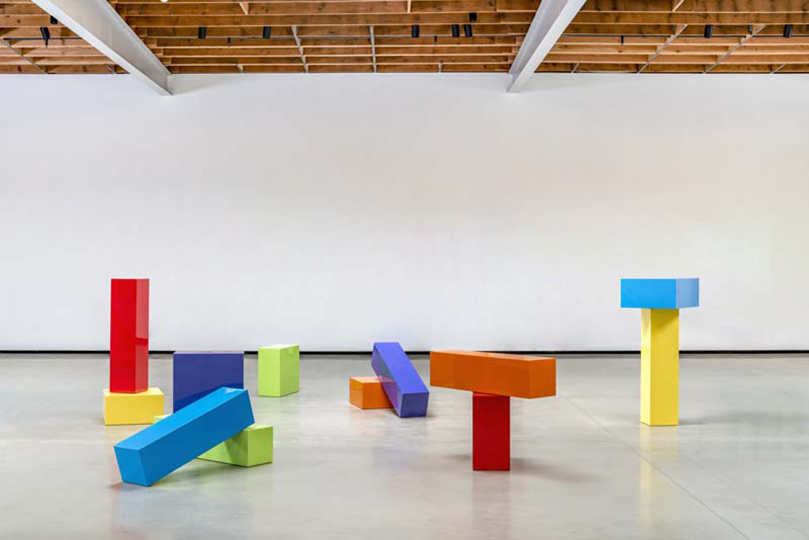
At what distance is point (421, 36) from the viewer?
10.5 m

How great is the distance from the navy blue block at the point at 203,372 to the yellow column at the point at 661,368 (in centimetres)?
310

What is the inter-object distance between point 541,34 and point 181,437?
21.1 feet

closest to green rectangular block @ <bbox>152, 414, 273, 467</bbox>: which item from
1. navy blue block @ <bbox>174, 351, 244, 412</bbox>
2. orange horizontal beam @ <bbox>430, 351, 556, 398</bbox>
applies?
orange horizontal beam @ <bbox>430, 351, 556, 398</bbox>

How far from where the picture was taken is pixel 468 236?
38.2ft

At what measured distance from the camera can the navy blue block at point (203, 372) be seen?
20.1ft

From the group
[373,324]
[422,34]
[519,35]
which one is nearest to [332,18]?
[422,34]

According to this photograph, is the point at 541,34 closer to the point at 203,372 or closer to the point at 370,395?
the point at 370,395

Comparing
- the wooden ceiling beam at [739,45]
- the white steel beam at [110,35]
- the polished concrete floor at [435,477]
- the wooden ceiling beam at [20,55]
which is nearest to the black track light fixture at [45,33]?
the wooden ceiling beam at [20,55]

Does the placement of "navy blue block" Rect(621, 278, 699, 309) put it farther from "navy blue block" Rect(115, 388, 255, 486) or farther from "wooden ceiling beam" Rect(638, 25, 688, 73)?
"wooden ceiling beam" Rect(638, 25, 688, 73)

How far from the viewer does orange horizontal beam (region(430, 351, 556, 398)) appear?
4562 mm

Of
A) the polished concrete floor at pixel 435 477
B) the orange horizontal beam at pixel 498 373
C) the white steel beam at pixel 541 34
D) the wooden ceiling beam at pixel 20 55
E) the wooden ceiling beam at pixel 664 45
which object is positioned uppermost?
the wooden ceiling beam at pixel 664 45

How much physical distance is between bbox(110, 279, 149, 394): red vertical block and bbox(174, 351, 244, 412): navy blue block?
441 millimetres

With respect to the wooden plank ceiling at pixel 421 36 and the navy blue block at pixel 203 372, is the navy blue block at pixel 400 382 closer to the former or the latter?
the navy blue block at pixel 203 372

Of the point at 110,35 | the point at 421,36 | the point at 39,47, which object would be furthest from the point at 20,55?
the point at 421,36
